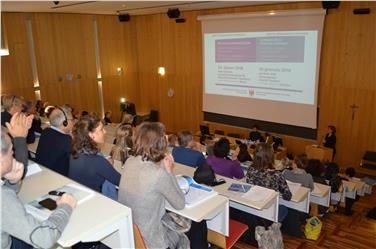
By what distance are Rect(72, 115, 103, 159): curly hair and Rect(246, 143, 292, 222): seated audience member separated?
1.94 metres

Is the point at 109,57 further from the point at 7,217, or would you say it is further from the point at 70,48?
the point at 7,217

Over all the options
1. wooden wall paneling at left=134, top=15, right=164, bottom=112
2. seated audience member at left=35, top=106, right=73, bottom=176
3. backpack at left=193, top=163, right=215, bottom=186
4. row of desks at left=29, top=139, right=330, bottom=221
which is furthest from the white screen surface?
seated audience member at left=35, top=106, right=73, bottom=176

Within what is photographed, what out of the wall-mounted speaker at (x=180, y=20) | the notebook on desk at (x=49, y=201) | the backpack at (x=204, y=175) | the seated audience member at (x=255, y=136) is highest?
the wall-mounted speaker at (x=180, y=20)

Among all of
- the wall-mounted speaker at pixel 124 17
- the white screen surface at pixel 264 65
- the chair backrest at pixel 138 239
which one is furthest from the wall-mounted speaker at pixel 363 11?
the chair backrest at pixel 138 239

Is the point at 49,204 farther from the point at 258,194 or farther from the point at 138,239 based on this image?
the point at 258,194

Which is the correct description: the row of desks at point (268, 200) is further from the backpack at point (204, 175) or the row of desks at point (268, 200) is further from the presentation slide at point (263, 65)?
the presentation slide at point (263, 65)

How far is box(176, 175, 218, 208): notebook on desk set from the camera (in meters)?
2.48

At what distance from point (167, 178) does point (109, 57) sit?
9.53 metres

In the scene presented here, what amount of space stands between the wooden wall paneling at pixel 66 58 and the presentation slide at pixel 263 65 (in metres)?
3.82

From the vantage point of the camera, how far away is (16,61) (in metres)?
8.74

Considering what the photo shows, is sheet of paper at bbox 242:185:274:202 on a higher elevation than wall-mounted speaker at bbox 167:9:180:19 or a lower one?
lower

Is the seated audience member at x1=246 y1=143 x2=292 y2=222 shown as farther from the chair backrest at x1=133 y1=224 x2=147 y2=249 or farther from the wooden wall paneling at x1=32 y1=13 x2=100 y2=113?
the wooden wall paneling at x1=32 y1=13 x2=100 y2=113

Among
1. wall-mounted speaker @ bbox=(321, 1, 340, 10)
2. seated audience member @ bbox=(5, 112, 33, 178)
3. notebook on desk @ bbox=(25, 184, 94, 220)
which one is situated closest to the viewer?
notebook on desk @ bbox=(25, 184, 94, 220)

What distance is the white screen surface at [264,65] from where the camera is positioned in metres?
7.81
